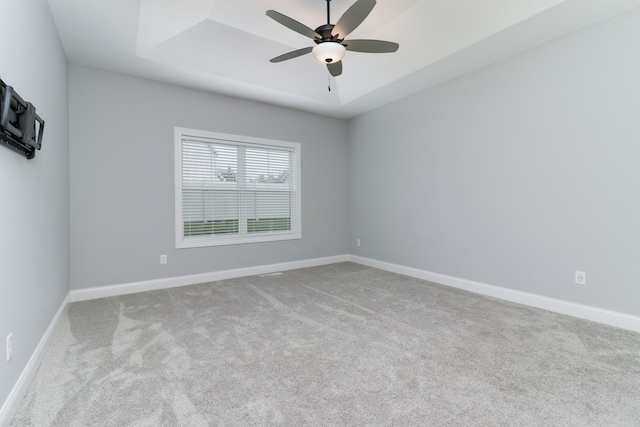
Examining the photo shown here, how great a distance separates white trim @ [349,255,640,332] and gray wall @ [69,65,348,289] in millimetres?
2526

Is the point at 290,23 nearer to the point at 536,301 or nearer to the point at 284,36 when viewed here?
the point at 284,36

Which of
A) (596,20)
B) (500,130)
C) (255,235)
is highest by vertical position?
(596,20)

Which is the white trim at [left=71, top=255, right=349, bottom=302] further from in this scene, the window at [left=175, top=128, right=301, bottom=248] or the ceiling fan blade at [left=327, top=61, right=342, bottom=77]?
the ceiling fan blade at [left=327, top=61, right=342, bottom=77]

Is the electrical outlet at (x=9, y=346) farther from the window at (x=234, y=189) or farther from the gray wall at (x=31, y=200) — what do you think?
the window at (x=234, y=189)

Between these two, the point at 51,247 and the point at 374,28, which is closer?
the point at 51,247

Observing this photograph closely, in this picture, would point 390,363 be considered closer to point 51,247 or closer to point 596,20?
point 51,247

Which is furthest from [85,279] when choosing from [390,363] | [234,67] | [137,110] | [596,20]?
[596,20]

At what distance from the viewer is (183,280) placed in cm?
412

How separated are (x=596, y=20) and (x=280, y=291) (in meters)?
4.21

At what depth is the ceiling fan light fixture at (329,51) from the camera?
2.51 m

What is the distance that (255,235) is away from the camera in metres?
4.80

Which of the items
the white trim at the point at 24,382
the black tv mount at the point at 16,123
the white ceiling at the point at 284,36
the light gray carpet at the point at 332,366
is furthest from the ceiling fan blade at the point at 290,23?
the white trim at the point at 24,382

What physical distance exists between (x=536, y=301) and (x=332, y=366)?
248 cm

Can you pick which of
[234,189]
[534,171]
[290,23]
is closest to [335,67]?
[290,23]
